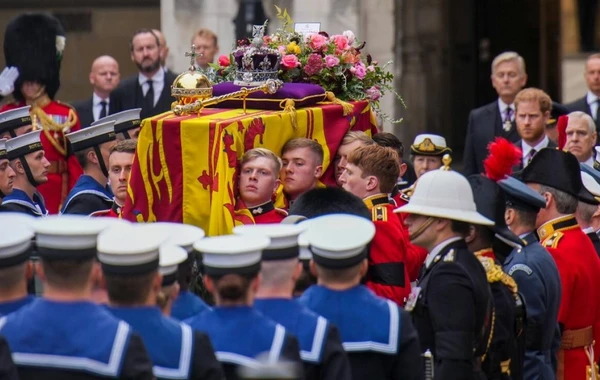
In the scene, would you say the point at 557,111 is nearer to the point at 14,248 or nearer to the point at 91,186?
the point at 91,186

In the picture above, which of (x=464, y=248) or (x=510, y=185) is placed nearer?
(x=464, y=248)

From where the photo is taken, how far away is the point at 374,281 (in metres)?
7.19

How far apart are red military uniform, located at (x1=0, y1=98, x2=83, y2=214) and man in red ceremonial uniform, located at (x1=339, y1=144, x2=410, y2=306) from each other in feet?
11.4

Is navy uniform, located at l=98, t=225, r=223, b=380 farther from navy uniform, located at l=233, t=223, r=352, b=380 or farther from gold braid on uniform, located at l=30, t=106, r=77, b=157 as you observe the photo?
gold braid on uniform, located at l=30, t=106, r=77, b=157

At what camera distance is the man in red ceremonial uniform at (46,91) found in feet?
35.5

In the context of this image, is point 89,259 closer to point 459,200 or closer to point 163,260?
point 163,260

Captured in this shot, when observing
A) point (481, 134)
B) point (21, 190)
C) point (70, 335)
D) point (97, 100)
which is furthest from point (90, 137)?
point (70, 335)

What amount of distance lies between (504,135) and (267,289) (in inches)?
264

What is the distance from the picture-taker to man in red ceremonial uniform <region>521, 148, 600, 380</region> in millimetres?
7531

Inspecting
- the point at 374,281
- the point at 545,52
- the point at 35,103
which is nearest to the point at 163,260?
the point at 374,281

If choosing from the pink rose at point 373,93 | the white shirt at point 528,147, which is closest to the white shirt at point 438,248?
the pink rose at point 373,93

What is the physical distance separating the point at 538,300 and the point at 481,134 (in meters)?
5.06

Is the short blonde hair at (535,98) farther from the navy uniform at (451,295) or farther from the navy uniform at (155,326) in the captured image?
the navy uniform at (155,326)

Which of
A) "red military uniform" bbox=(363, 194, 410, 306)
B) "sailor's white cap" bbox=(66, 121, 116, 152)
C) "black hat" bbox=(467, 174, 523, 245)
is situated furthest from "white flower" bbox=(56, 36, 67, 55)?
"black hat" bbox=(467, 174, 523, 245)
